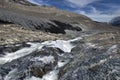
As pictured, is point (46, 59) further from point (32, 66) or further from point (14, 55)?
point (14, 55)

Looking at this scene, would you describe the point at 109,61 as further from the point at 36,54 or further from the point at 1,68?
the point at 1,68

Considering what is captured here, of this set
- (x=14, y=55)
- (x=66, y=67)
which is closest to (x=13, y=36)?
(x=14, y=55)

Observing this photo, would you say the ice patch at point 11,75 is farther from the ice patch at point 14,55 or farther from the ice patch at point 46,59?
the ice patch at point 14,55

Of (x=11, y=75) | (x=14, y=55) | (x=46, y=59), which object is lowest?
(x=14, y=55)

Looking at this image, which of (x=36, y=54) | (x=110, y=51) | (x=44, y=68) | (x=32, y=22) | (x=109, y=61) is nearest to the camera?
(x=109, y=61)

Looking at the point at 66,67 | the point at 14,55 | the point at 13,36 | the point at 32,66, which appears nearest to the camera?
the point at 66,67

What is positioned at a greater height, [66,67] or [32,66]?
[66,67]

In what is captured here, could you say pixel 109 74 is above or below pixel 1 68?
above

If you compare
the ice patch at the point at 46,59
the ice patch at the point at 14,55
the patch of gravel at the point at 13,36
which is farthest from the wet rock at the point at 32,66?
the patch of gravel at the point at 13,36

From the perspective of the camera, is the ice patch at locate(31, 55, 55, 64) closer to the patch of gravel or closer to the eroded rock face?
the eroded rock face

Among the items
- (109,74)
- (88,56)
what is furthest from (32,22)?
(109,74)

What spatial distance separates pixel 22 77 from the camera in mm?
12703

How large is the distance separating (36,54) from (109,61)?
4.79 m

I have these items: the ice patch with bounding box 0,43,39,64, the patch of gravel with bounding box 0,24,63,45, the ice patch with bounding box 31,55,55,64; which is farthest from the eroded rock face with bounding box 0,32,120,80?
the patch of gravel with bounding box 0,24,63,45
